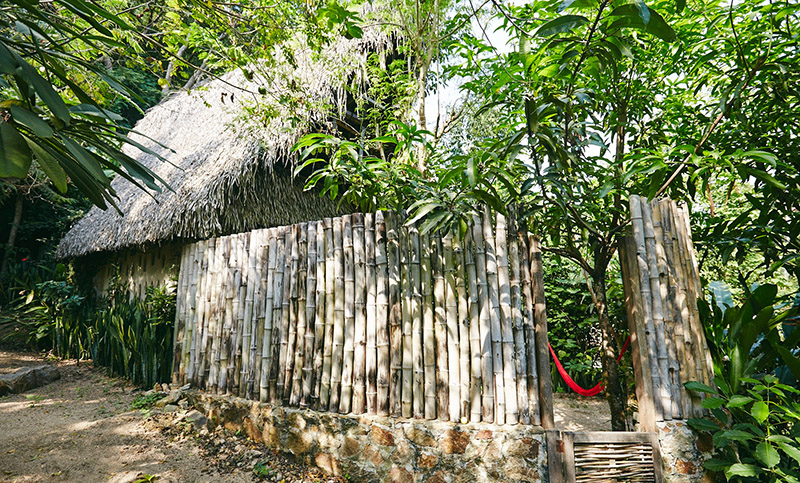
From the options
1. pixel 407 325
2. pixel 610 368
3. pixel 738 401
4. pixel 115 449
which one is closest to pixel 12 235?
pixel 115 449

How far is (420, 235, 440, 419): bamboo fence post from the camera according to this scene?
236 cm

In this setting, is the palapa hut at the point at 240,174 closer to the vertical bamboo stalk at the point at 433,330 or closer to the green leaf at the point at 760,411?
the vertical bamboo stalk at the point at 433,330

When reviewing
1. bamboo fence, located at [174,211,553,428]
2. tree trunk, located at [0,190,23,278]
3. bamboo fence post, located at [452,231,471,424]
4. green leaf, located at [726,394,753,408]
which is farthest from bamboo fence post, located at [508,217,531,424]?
tree trunk, located at [0,190,23,278]

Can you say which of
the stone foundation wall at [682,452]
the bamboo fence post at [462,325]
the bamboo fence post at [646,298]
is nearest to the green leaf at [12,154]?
the bamboo fence post at [462,325]

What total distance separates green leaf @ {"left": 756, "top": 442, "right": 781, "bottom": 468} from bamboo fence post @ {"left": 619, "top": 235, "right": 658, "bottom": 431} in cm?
38

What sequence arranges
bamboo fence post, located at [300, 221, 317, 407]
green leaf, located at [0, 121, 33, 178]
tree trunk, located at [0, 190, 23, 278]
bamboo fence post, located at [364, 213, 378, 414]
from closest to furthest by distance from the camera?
green leaf, located at [0, 121, 33, 178] < bamboo fence post, located at [364, 213, 378, 414] < bamboo fence post, located at [300, 221, 317, 407] < tree trunk, located at [0, 190, 23, 278]

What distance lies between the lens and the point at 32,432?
3.02m

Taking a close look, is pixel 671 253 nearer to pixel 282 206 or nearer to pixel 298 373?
pixel 298 373

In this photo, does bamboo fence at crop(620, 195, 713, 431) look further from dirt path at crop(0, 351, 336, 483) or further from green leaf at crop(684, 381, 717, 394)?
dirt path at crop(0, 351, 336, 483)

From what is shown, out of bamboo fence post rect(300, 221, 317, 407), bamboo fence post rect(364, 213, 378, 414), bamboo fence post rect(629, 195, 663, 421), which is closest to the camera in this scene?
bamboo fence post rect(629, 195, 663, 421)

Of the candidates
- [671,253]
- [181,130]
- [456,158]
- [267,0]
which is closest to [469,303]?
[456,158]

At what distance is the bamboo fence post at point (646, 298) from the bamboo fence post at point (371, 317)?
4.75 ft

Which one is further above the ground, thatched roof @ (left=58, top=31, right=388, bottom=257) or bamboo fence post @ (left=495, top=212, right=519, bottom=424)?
thatched roof @ (left=58, top=31, right=388, bottom=257)

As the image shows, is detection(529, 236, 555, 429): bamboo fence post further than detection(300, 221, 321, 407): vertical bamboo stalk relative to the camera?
No
